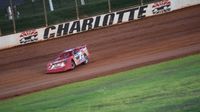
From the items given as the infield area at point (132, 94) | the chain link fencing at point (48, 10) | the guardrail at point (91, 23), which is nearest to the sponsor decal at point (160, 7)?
the guardrail at point (91, 23)

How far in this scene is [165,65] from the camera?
2020cm

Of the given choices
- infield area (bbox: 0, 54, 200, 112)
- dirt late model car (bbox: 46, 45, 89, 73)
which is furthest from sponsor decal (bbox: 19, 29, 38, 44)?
infield area (bbox: 0, 54, 200, 112)

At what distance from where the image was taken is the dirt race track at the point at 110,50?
22.2 m

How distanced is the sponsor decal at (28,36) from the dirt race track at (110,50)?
79cm

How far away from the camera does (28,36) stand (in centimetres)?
3291

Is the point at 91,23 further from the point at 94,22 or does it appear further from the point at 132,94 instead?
the point at 132,94

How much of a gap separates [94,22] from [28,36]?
15.9ft

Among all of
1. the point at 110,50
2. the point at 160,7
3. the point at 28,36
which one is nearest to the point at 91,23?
the point at 28,36

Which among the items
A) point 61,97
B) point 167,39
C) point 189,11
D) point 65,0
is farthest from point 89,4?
point 61,97

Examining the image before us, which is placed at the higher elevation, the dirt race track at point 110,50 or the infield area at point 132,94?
the infield area at point 132,94

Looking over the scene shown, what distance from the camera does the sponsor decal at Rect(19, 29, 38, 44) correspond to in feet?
107

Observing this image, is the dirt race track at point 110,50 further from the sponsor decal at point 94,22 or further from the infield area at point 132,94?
the infield area at point 132,94

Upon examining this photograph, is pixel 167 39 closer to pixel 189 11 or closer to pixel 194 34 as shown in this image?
pixel 194 34

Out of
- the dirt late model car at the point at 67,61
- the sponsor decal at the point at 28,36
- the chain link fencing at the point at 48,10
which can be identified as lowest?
the sponsor decal at the point at 28,36
